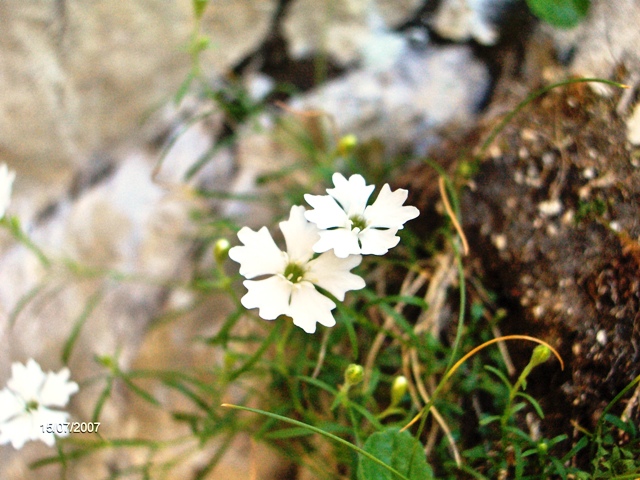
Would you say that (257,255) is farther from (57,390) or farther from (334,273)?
(57,390)

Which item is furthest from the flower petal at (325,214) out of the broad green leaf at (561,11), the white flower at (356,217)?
the broad green leaf at (561,11)

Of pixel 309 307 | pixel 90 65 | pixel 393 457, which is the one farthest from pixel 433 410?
pixel 90 65

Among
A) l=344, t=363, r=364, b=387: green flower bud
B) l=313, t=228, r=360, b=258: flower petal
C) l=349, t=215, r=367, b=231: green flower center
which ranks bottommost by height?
l=344, t=363, r=364, b=387: green flower bud

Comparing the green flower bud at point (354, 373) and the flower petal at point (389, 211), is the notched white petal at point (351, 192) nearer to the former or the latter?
the flower petal at point (389, 211)

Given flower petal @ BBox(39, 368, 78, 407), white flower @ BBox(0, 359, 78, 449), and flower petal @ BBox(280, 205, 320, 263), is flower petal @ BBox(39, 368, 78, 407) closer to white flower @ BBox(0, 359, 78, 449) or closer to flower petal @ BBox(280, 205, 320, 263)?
white flower @ BBox(0, 359, 78, 449)

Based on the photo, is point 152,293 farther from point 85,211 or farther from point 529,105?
point 529,105

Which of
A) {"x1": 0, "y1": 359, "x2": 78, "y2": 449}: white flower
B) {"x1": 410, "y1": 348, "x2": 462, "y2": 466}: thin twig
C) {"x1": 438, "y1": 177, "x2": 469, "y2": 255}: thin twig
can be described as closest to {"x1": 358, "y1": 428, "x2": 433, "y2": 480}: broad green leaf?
{"x1": 410, "y1": 348, "x2": 462, "y2": 466}: thin twig
